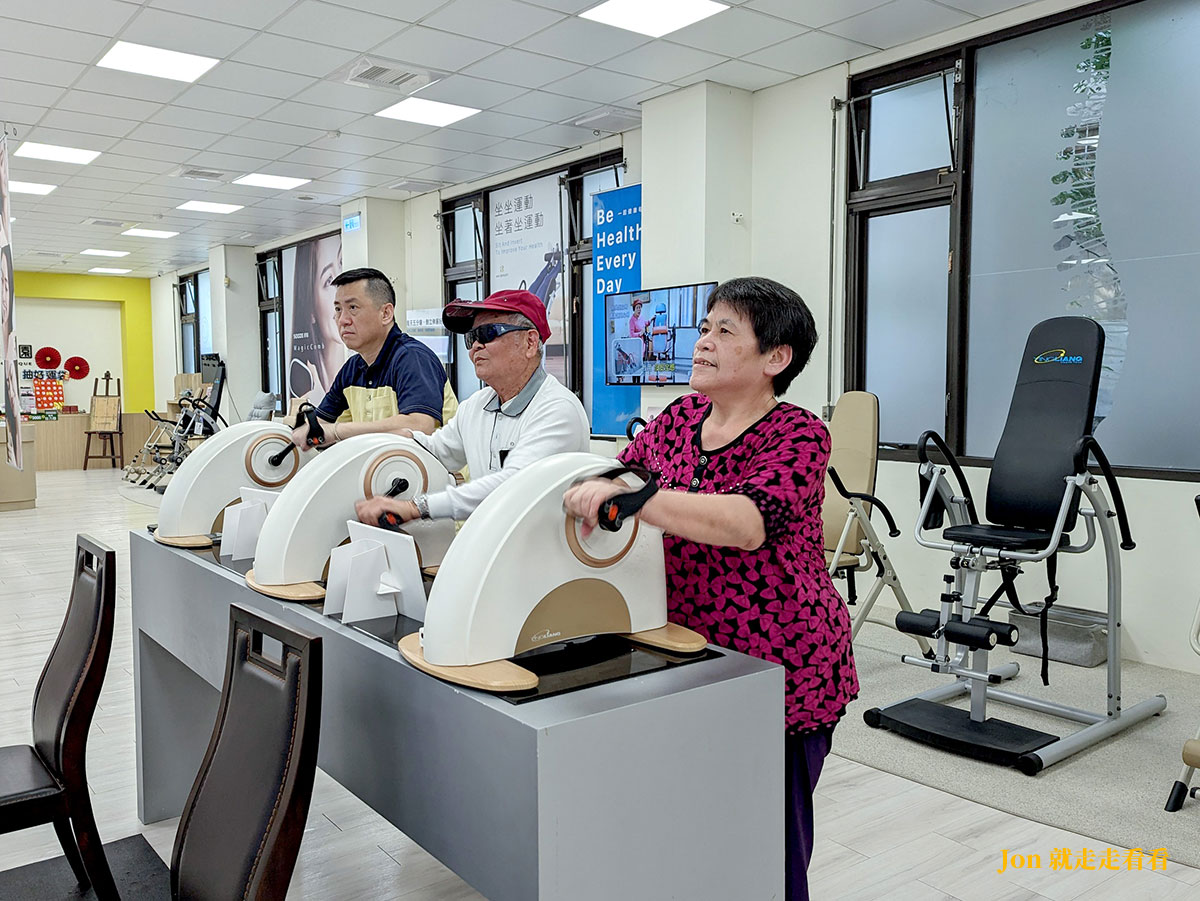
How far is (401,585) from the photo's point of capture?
1704 millimetres

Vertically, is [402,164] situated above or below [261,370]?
above

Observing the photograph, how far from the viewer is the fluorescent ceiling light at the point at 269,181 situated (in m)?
8.98

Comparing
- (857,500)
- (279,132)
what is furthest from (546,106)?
(857,500)

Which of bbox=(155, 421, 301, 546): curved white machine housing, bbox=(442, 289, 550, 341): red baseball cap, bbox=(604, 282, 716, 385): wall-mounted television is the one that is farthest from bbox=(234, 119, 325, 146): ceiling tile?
bbox=(442, 289, 550, 341): red baseball cap

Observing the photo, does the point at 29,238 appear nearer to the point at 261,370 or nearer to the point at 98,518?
the point at 261,370

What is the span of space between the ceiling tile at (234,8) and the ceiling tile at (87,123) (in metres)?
2.42

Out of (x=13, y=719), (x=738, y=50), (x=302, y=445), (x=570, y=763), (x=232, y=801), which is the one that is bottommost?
(x=13, y=719)

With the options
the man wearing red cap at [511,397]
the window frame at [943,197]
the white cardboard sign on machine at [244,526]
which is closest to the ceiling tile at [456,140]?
the window frame at [943,197]

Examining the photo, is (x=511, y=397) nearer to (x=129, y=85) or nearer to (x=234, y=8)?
(x=234, y=8)

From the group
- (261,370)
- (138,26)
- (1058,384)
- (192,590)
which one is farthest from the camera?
(261,370)

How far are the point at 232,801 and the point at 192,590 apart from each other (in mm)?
927

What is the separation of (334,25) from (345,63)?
2.10ft

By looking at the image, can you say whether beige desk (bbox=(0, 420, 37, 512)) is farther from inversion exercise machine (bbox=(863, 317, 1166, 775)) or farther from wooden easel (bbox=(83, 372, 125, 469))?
inversion exercise machine (bbox=(863, 317, 1166, 775))

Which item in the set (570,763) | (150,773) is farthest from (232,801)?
(150,773)
